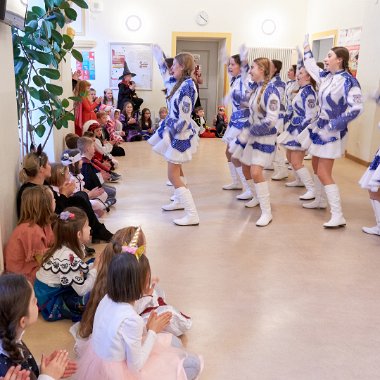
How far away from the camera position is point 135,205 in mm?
4551

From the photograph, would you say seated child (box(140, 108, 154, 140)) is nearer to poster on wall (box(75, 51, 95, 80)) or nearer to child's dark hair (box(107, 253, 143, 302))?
poster on wall (box(75, 51, 95, 80))

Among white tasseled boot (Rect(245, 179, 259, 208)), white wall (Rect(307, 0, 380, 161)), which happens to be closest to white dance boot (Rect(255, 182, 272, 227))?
white tasseled boot (Rect(245, 179, 259, 208))

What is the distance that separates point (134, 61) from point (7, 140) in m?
6.77

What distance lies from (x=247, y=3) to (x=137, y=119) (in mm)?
3190

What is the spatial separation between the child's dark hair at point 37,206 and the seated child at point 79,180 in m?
1.03

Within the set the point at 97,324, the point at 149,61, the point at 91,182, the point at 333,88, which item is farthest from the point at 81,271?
the point at 149,61

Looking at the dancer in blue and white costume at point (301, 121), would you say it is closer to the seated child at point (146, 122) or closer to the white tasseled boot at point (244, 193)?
the white tasseled boot at point (244, 193)

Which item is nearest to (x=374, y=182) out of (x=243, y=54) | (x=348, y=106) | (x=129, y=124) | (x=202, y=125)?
(x=348, y=106)

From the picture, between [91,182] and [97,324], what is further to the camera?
[91,182]

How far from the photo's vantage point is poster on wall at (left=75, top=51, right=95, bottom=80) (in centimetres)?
921

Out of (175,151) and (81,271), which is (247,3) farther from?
(81,271)

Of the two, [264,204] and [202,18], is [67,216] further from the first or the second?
[202,18]

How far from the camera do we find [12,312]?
1.42m

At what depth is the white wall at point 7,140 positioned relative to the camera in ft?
9.29
